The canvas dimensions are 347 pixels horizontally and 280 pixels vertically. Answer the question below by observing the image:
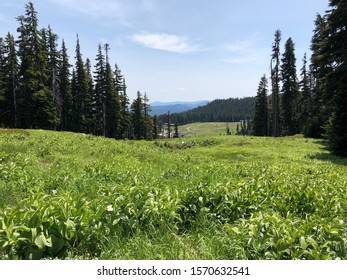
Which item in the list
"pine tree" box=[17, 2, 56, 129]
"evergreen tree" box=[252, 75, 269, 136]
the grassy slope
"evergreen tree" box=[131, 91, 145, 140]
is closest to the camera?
the grassy slope

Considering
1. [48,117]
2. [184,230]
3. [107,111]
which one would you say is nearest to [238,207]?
[184,230]

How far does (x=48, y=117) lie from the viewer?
42312 mm

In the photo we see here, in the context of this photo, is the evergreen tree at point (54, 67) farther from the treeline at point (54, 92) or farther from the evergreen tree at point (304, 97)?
the evergreen tree at point (304, 97)

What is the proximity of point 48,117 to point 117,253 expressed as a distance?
43781 millimetres

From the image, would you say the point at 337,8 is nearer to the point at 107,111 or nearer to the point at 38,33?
the point at 38,33

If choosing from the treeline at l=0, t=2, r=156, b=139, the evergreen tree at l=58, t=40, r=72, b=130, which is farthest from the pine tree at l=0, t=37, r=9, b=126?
the evergreen tree at l=58, t=40, r=72, b=130

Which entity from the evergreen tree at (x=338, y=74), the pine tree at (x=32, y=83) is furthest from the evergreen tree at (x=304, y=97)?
the pine tree at (x=32, y=83)

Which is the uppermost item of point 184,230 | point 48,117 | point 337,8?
point 337,8

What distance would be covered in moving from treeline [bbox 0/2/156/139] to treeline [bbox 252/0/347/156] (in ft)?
110

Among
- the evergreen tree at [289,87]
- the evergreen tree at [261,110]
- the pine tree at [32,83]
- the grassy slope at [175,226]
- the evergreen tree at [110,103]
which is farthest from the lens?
the evergreen tree at [261,110]

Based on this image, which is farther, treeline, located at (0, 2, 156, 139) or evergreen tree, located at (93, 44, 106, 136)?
evergreen tree, located at (93, 44, 106, 136)

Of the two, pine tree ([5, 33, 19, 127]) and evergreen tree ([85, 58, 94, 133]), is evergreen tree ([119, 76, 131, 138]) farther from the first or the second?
pine tree ([5, 33, 19, 127])

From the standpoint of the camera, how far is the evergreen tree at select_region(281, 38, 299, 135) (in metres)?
52.6

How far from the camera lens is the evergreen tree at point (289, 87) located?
173 ft
